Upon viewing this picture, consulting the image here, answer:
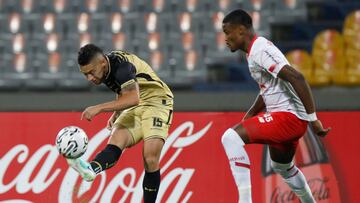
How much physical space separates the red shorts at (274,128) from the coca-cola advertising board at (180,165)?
4.27ft

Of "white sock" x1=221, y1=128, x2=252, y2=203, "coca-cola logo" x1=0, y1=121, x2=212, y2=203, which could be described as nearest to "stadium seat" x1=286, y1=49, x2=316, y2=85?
"coca-cola logo" x1=0, y1=121, x2=212, y2=203

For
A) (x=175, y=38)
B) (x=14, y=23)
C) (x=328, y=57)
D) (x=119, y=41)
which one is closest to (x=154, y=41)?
(x=175, y=38)

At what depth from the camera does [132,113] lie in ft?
23.4

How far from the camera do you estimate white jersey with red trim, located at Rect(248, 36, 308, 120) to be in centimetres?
646

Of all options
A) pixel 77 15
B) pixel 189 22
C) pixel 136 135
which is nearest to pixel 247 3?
pixel 189 22

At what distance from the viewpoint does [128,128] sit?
7.09m

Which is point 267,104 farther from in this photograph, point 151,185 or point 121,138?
point 121,138

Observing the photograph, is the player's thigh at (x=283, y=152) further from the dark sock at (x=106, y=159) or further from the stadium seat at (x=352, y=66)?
the stadium seat at (x=352, y=66)

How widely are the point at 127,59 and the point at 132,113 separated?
1.70 ft

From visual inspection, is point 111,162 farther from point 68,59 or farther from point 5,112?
point 68,59

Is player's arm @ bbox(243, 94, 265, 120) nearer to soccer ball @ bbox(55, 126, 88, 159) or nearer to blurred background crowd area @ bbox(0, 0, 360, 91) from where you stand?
soccer ball @ bbox(55, 126, 88, 159)

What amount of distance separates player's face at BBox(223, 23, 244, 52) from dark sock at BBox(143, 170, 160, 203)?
1.26m

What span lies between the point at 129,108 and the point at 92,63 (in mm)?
532

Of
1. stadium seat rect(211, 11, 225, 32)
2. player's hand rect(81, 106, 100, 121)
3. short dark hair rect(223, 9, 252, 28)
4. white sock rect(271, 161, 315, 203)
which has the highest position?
stadium seat rect(211, 11, 225, 32)
